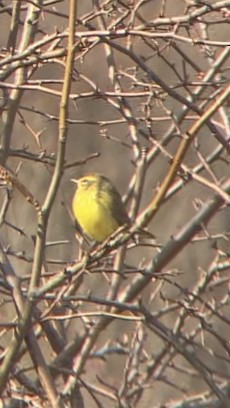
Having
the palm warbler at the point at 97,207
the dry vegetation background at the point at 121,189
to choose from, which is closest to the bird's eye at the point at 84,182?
the palm warbler at the point at 97,207

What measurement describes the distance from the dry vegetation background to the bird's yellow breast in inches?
2.3

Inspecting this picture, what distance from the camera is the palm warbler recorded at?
4234 millimetres

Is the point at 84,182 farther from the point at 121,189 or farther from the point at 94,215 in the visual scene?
the point at 121,189

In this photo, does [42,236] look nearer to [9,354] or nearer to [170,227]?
[9,354]

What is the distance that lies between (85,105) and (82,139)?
10.2ft

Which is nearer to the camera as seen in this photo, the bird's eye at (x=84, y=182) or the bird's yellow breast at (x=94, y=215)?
the bird's yellow breast at (x=94, y=215)

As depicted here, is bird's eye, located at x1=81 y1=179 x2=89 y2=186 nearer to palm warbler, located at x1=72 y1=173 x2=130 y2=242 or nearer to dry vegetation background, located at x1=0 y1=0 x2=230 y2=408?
palm warbler, located at x1=72 y1=173 x2=130 y2=242

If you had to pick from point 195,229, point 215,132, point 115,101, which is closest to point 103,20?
point 115,101

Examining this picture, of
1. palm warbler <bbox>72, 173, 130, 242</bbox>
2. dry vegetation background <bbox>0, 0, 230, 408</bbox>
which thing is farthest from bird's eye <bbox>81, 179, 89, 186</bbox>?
dry vegetation background <bbox>0, 0, 230, 408</bbox>

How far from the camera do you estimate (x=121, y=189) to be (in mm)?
6750

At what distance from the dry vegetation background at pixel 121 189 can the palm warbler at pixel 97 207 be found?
0.06 m

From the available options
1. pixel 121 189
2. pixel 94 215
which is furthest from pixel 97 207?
pixel 121 189

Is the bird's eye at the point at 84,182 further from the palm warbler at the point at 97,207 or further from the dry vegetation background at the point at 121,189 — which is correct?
the dry vegetation background at the point at 121,189

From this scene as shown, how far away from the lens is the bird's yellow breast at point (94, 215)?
13.9 feet
